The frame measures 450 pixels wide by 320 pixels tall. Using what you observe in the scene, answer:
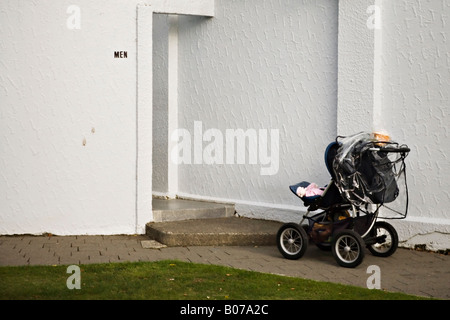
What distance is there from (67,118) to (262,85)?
3.00m

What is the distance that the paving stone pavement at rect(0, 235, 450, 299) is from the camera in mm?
6965

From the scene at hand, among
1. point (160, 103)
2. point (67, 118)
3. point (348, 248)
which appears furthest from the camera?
point (160, 103)

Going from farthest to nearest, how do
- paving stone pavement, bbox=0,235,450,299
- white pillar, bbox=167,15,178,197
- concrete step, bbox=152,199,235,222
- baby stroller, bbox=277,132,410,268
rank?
1. white pillar, bbox=167,15,178,197
2. concrete step, bbox=152,199,235,222
3. baby stroller, bbox=277,132,410,268
4. paving stone pavement, bbox=0,235,450,299

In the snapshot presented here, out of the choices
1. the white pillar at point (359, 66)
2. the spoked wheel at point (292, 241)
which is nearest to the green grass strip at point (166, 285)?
the spoked wheel at point (292, 241)

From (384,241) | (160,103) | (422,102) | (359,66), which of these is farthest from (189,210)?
(422,102)

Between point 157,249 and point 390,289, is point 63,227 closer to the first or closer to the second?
point 157,249

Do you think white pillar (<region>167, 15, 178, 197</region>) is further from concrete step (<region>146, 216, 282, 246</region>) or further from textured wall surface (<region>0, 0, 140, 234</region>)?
concrete step (<region>146, 216, 282, 246</region>)

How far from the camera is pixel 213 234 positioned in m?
8.96

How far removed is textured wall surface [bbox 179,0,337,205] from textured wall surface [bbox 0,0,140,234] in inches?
69.7

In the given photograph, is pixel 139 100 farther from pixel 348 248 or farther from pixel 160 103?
pixel 348 248

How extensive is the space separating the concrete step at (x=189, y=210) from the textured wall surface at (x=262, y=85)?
1.06 ft

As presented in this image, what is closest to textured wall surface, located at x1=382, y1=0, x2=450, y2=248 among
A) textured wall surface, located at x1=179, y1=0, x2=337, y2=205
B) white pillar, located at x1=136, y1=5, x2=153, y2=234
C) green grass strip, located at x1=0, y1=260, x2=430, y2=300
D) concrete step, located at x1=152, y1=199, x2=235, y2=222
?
textured wall surface, located at x1=179, y1=0, x2=337, y2=205

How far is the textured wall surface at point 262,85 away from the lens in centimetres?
946

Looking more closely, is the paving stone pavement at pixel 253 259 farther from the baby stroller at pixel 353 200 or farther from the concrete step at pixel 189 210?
the concrete step at pixel 189 210
